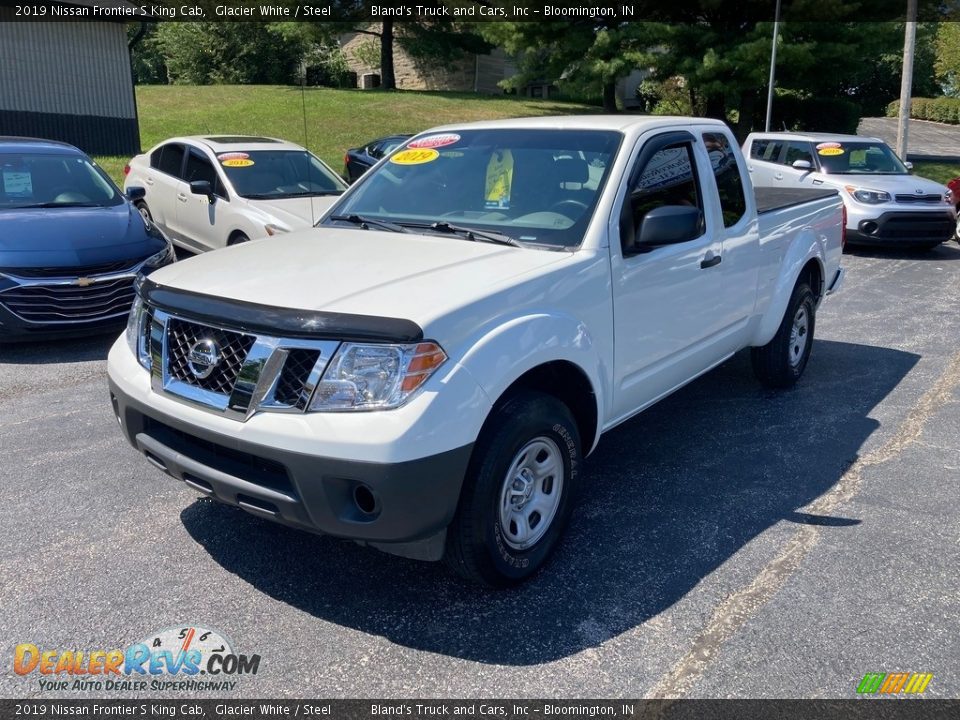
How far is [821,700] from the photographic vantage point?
2.86 m

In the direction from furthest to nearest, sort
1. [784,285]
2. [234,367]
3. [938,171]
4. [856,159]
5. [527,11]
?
[527,11] → [938,171] → [856,159] → [784,285] → [234,367]

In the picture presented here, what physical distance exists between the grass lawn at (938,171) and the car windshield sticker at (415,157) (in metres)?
21.9

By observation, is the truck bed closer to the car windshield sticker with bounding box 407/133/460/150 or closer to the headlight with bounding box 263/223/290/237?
the car windshield sticker with bounding box 407/133/460/150

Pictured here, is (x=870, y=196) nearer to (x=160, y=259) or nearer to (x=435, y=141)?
(x=435, y=141)

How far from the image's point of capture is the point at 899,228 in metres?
12.4

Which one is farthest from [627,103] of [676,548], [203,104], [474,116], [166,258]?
[676,548]

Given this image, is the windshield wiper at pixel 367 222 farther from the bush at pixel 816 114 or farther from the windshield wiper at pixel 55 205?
the bush at pixel 816 114

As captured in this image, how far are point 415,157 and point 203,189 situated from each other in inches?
208

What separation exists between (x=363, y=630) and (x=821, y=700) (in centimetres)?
164

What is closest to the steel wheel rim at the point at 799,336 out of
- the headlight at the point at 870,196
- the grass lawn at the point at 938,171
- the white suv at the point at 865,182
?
the white suv at the point at 865,182

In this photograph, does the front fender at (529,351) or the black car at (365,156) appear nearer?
the front fender at (529,351)

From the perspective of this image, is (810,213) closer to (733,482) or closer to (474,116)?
(733,482)

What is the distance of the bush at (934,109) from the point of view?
43.7 meters

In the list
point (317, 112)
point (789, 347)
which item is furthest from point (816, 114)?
point (789, 347)
